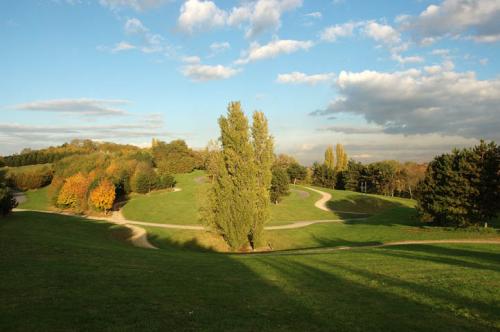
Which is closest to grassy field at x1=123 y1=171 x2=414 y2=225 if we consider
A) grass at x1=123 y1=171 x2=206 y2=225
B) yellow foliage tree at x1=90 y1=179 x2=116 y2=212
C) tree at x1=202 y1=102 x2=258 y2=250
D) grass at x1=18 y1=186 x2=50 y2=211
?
grass at x1=123 y1=171 x2=206 y2=225

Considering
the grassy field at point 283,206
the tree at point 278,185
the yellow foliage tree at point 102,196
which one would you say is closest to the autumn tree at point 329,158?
the grassy field at point 283,206

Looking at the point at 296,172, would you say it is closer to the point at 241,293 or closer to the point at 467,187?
the point at 467,187

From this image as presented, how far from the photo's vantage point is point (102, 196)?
162ft

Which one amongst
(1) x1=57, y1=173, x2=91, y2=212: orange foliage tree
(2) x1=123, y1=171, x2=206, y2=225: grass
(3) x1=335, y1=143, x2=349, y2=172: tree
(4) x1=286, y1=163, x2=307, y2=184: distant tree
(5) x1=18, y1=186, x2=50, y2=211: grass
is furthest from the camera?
(3) x1=335, y1=143, x2=349, y2=172: tree

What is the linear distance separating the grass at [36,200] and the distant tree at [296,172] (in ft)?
169

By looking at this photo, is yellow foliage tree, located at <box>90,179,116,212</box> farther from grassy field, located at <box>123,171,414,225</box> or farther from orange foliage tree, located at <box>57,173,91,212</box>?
orange foliage tree, located at <box>57,173,91,212</box>

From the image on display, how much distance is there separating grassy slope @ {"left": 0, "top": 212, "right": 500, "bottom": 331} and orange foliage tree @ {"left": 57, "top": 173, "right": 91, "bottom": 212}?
136 feet

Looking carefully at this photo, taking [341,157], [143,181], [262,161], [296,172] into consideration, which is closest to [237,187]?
[262,161]

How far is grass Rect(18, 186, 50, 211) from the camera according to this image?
195 ft

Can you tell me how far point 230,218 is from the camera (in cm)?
2641

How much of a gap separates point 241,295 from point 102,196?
148ft

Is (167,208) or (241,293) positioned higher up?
(241,293)

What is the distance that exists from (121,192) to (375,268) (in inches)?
2287

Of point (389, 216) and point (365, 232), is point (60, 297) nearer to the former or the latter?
point (365, 232)
